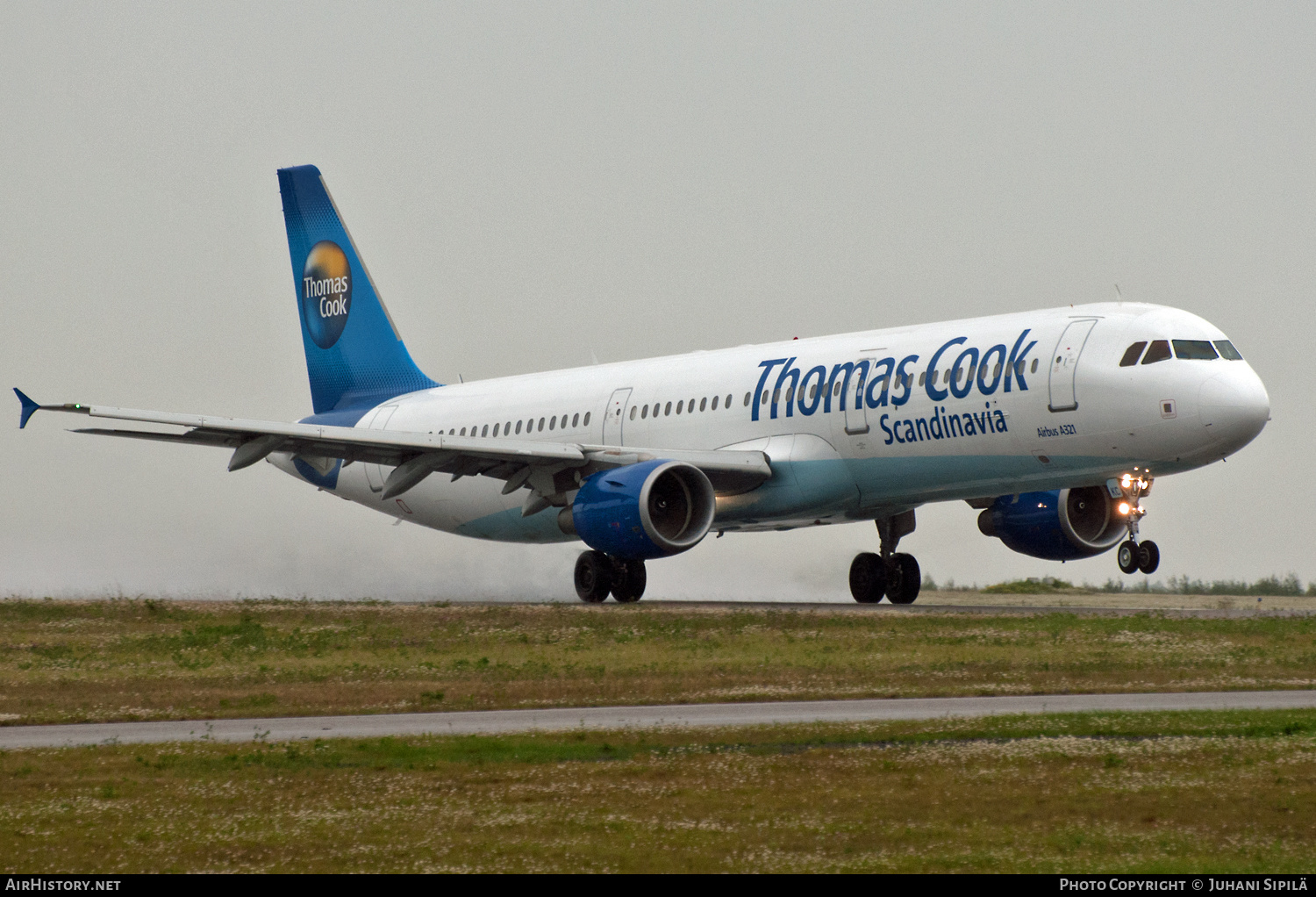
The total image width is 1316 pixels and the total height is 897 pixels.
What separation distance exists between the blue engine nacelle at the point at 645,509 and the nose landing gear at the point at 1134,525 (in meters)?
7.24

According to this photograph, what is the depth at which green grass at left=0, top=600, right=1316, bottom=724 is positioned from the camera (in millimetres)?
19578

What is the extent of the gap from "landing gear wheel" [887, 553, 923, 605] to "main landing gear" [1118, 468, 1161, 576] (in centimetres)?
743

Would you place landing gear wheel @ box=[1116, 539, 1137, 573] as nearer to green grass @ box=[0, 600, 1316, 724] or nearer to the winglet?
green grass @ box=[0, 600, 1316, 724]

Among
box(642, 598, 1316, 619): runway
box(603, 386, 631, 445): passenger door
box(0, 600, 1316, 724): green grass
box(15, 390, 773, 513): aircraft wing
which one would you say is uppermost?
box(603, 386, 631, 445): passenger door

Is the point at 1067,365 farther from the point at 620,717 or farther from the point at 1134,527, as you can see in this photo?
the point at 620,717

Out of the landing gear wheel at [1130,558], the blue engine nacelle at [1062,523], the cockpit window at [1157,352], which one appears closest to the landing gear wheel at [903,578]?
the blue engine nacelle at [1062,523]

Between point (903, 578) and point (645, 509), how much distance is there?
8078 mm

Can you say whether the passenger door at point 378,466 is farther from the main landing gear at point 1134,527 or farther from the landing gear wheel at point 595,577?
the main landing gear at point 1134,527

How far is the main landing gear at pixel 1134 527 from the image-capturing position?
1120 inches

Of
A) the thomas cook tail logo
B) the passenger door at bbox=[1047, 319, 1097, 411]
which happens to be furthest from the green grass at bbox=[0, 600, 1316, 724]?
the thomas cook tail logo

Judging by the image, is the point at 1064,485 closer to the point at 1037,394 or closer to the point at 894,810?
the point at 1037,394

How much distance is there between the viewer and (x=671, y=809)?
39.1 ft
